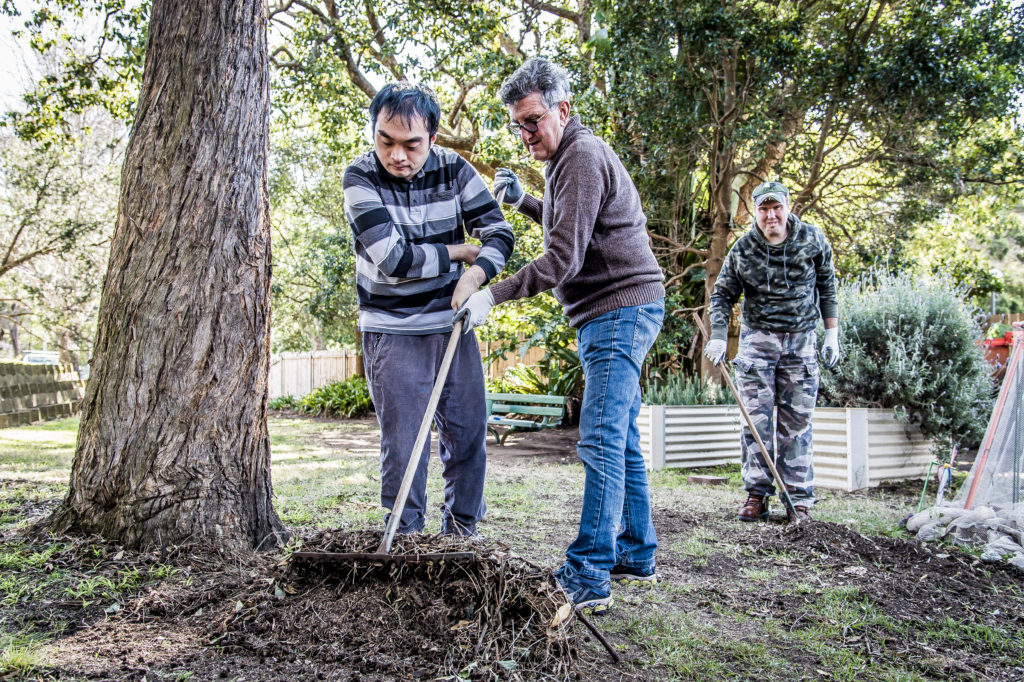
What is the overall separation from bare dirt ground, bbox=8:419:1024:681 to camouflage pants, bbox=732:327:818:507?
45.4 inches

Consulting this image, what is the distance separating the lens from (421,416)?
2.71 metres

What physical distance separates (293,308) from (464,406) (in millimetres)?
20966

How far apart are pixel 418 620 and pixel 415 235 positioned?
140 centimetres

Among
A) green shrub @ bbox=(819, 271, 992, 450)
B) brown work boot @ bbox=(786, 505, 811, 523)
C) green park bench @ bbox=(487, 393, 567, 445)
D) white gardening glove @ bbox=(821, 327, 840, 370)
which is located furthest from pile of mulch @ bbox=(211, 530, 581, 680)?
green park bench @ bbox=(487, 393, 567, 445)

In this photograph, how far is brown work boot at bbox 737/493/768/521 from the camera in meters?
4.24

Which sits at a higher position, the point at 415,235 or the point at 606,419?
the point at 415,235

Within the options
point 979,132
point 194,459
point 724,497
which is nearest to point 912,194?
point 979,132

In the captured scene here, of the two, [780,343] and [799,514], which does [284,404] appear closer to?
[780,343]

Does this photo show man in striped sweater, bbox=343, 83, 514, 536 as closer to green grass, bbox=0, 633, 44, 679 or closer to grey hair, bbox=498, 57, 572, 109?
grey hair, bbox=498, 57, 572, 109

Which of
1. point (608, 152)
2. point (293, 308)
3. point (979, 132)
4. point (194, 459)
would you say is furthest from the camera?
point (293, 308)

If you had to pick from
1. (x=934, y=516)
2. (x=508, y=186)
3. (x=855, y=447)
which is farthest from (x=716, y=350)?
(x=508, y=186)

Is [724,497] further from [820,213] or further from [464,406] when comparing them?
[820,213]

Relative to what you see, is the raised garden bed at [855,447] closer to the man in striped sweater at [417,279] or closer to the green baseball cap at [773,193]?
the green baseball cap at [773,193]

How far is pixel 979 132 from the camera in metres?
7.78
